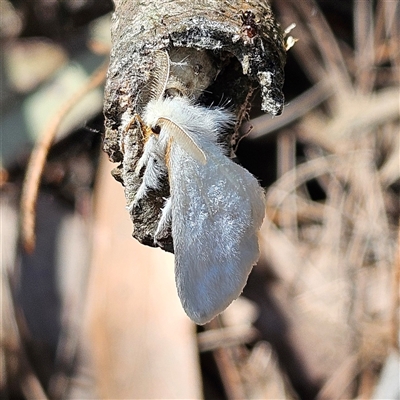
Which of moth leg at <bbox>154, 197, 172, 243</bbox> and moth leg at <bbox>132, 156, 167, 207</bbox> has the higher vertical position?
moth leg at <bbox>132, 156, 167, 207</bbox>

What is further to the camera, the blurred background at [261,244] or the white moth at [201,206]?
the blurred background at [261,244]

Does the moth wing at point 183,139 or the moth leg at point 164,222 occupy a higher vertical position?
the moth wing at point 183,139

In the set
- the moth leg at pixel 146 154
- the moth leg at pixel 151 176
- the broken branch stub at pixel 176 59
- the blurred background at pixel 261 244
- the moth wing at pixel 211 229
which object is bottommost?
the blurred background at pixel 261 244

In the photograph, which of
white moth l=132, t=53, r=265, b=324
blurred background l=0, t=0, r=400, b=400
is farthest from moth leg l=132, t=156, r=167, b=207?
blurred background l=0, t=0, r=400, b=400

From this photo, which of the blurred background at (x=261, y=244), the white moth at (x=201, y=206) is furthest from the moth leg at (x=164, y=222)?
the blurred background at (x=261, y=244)

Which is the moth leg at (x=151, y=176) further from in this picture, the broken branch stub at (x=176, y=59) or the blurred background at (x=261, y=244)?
the blurred background at (x=261, y=244)

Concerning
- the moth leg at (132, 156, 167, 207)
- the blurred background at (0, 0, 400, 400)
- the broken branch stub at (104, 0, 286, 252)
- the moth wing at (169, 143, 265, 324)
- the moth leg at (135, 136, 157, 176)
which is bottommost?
the blurred background at (0, 0, 400, 400)

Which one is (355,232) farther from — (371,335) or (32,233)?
(32,233)

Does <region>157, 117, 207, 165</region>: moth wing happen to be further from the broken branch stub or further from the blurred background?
the blurred background

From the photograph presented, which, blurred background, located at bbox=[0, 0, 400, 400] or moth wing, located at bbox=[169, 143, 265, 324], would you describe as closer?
moth wing, located at bbox=[169, 143, 265, 324]
